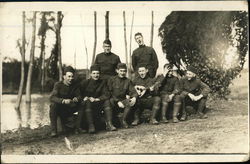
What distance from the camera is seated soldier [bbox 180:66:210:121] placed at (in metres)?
3.36

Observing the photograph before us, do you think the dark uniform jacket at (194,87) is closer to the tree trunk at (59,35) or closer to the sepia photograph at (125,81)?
the sepia photograph at (125,81)

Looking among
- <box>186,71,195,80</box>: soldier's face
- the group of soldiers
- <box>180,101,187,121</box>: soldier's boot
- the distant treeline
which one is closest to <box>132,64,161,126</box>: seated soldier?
the group of soldiers

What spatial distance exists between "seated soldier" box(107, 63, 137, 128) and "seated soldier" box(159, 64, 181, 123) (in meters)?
0.31

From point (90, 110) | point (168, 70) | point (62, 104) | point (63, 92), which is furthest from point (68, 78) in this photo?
point (168, 70)

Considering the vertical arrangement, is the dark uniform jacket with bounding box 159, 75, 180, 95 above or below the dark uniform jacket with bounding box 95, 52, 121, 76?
below

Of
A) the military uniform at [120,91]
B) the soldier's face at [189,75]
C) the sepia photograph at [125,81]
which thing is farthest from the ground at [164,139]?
the soldier's face at [189,75]

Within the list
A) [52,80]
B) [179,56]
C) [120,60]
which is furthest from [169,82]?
[52,80]

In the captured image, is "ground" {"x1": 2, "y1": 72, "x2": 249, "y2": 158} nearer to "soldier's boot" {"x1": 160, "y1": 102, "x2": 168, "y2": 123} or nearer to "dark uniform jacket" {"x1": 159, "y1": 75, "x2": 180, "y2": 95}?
"soldier's boot" {"x1": 160, "y1": 102, "x2": 168, "y2": 123}

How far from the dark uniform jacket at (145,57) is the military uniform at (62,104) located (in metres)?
0.65

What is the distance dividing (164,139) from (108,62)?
945 millimetres

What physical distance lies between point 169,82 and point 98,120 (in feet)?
2.66

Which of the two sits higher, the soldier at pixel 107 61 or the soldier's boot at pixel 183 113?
the soldier at pixel 107 61

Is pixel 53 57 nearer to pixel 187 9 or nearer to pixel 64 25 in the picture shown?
pixel 64 25

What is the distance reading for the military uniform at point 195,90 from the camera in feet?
11.0
